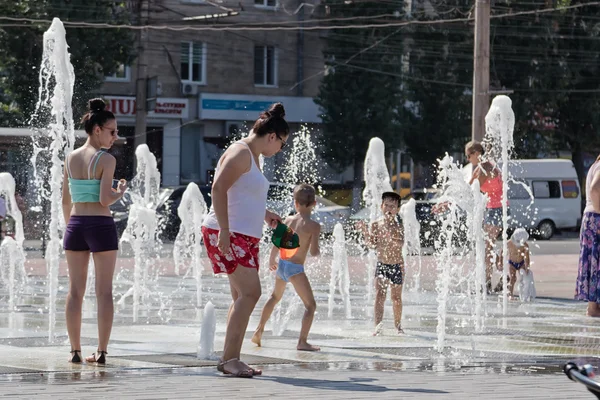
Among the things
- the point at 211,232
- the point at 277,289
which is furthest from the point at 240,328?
the point at 277,289

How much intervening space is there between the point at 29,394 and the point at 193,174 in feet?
118

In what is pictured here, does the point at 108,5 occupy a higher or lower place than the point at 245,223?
higher

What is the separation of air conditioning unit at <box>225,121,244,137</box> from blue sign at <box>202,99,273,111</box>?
1.75 ft

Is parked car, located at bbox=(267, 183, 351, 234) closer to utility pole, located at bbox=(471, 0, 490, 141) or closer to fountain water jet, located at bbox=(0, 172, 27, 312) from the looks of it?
utility pole, located at bbox=(471, 0, 490, 141)

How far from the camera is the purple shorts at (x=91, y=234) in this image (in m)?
7.82

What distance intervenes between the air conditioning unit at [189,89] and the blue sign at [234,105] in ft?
1.51

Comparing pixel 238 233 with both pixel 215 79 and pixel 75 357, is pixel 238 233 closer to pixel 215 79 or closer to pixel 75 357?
pixel 75 357

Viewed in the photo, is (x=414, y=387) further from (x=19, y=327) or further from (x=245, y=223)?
(x=19, y=327)

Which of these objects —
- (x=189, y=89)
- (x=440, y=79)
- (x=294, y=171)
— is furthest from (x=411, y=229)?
(x=189, y=89)

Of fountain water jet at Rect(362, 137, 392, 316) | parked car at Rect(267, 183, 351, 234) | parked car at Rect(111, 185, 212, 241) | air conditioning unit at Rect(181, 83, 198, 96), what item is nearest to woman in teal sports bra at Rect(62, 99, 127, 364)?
fountain water jet at Rect(362, 137, 392, 316)

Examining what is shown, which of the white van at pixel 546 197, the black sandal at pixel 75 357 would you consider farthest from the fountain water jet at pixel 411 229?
the white van at pixel 546 197

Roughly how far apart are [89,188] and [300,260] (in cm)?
185

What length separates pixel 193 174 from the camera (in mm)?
42375

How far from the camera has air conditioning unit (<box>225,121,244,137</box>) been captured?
42.5m
